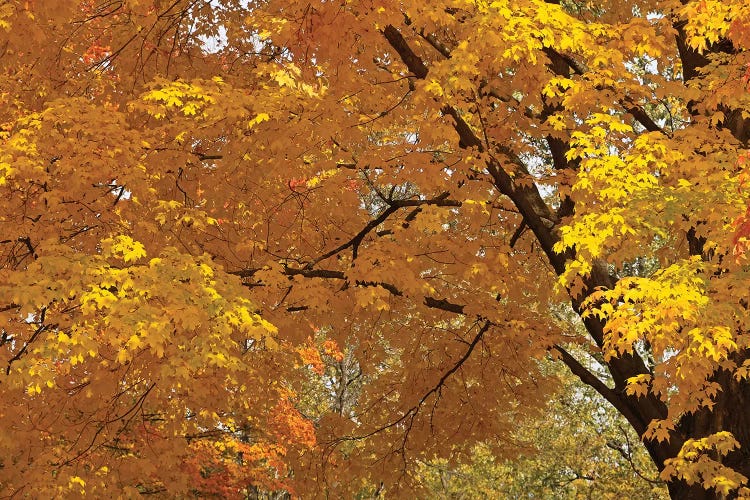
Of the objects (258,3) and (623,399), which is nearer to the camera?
(623,399)

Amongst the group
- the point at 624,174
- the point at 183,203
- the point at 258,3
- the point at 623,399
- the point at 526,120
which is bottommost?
the point at 623,399

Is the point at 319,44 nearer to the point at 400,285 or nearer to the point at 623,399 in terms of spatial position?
the point at 400,285

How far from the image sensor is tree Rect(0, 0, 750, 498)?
22.5 feet

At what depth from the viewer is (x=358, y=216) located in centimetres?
1118

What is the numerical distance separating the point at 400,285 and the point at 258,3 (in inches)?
200

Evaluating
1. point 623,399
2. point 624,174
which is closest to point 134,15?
point 624,174

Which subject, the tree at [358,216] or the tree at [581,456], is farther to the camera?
the tree at [581,456]

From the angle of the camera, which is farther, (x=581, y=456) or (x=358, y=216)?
(x=581, y=456)

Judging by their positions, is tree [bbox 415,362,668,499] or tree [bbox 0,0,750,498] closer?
tree [bbox 0,0,750,498]

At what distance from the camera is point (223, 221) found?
10.5 meters

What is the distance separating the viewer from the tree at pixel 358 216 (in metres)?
6.84

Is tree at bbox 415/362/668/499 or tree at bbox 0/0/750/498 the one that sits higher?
tree at bbox 415/362/668/499

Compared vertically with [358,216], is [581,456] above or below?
above

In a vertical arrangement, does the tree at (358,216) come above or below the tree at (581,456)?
below
